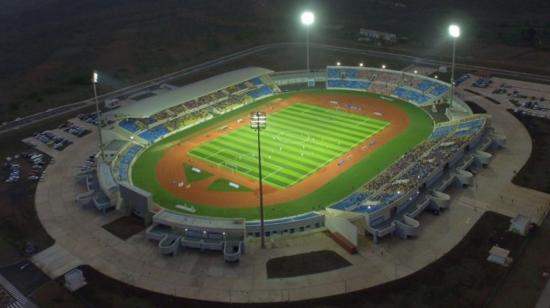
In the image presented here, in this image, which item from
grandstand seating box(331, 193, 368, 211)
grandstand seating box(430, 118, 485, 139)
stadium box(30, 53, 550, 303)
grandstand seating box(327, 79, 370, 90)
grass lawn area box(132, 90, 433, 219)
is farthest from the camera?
grandstand seating box(327, 79, 370, 90)

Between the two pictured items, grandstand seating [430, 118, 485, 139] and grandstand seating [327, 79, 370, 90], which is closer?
grandstand seating [430, 118, 485, 139]

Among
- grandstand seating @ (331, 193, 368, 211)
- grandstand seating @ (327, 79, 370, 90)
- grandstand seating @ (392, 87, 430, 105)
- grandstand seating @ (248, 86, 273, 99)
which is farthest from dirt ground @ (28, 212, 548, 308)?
grandstand seating @ (327, 79, 370, 90)

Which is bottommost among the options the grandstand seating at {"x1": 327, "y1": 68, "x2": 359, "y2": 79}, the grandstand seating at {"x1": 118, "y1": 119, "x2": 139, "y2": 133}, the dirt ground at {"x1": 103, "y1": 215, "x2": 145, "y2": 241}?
the dirt ground at {"x1": 103, "y1": 215, "x2": 145, "y2": 241}

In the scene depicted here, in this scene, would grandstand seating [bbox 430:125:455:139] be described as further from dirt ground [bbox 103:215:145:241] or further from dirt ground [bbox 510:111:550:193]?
dirt ground [bbox 103:215:145:241]

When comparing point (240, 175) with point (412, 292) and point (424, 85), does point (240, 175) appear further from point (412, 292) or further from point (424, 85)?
point (424, 85)

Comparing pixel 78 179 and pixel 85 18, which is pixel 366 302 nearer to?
pixel 78 179

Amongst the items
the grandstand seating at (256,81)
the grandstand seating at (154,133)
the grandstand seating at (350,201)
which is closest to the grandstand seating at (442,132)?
the grandstand seating at (350,201)

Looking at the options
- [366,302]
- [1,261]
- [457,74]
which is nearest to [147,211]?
[1,261]
